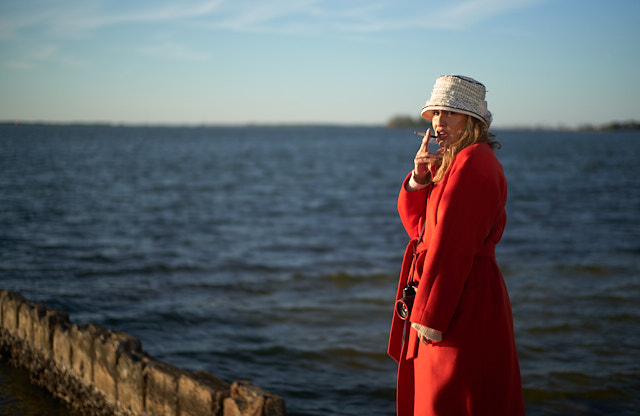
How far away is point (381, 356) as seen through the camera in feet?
24.3

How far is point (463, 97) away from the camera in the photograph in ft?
9.05

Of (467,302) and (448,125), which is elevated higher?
(448,125)

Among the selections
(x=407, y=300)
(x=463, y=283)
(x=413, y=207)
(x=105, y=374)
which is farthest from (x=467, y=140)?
(x=105, y=374)

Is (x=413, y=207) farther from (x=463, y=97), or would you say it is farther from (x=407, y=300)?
(x=463, y=97)

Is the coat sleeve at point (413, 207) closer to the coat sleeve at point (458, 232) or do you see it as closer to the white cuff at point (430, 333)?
the coat sleeve at point (458, 232)

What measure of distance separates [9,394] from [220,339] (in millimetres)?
2823

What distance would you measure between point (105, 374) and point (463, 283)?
3.61m

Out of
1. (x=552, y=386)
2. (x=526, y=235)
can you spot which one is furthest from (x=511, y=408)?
(x=526, y=235)

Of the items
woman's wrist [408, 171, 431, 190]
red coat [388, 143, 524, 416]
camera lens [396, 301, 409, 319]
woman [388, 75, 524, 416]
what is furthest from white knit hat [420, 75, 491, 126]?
camera lens [396, 301, 409, 319]

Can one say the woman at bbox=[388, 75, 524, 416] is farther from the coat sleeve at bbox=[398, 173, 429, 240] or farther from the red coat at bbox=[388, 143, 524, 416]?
the coat sleeve at bbox=[398, 173, 429, 240]

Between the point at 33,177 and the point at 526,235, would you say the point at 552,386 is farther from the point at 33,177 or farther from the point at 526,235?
the point at 33,177

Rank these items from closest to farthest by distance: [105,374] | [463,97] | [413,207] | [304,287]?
[463,97] → [413,207] → [105,374] → [304,287]

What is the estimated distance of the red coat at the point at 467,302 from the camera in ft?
8.63

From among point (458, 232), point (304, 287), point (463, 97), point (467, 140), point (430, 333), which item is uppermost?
point (463, 97)
